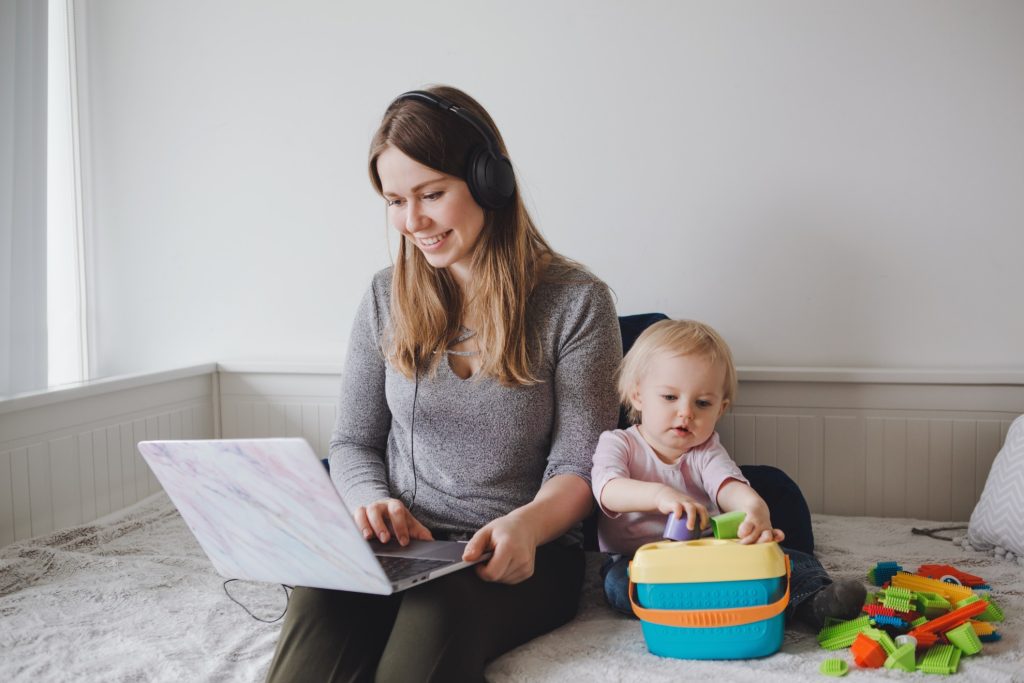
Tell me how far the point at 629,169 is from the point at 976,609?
1.12 meters

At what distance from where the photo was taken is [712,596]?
1.08 meters

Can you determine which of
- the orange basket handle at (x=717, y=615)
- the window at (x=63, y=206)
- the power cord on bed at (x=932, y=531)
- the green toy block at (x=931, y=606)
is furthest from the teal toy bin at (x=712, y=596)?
the window at (x=63, y=206)

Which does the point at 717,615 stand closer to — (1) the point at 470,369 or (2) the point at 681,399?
(2) the point at 681,399

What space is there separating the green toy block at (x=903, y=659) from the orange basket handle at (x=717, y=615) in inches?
5.3

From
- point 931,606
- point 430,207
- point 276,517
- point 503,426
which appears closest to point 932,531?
point 931,606

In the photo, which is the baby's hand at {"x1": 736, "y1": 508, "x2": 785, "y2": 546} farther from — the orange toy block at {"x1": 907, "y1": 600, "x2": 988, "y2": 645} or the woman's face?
the woman's face

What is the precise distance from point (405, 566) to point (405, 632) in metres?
0.08

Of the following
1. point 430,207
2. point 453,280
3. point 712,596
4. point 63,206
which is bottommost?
point 712,596

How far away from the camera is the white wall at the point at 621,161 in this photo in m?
1.76

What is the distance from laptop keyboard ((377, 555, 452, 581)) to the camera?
1.02 meters

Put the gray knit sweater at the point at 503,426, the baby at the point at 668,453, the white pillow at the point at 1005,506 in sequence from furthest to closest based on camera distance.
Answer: the white pillow at the point at 1005,506
the gray knit sweater at the point at 503,426
the baby at the point at 668,453

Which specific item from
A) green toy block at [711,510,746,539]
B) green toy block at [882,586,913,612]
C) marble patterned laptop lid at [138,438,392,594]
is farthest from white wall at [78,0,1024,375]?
marble patterned laptop lid at [138,438,392,594]

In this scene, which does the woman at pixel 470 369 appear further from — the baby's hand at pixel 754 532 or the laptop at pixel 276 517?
the baby's hand at pixel 754 532

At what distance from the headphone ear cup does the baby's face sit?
1.12 ft
